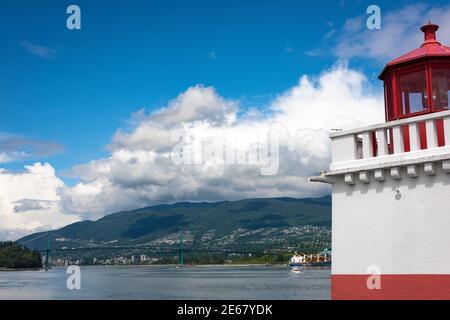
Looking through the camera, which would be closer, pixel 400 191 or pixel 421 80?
pixel 400 191

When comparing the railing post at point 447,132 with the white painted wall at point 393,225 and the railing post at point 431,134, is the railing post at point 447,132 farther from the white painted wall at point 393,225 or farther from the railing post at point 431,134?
the white painted wall at point 393,225

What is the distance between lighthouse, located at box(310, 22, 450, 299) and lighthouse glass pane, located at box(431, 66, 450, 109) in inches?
0.7

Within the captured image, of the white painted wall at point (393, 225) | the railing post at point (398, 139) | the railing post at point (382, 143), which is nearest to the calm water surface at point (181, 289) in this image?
the white painted wall at point (393, 225)

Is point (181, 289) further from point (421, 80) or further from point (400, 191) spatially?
point (400, 191)

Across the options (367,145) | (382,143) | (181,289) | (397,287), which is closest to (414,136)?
(382,143)

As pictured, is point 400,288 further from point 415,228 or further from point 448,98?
point 448,98

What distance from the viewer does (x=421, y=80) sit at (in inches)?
410

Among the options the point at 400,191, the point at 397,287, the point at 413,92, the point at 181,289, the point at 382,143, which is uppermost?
the point at 413,92

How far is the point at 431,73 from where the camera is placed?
33.7ft

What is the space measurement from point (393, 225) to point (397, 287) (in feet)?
3.40

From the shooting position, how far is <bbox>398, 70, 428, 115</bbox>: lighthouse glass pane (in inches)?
408

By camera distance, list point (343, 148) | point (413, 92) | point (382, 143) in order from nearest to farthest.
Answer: point (382, 143), point (343, 148), point (413, 92)

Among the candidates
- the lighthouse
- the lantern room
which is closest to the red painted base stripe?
the lighthouse
